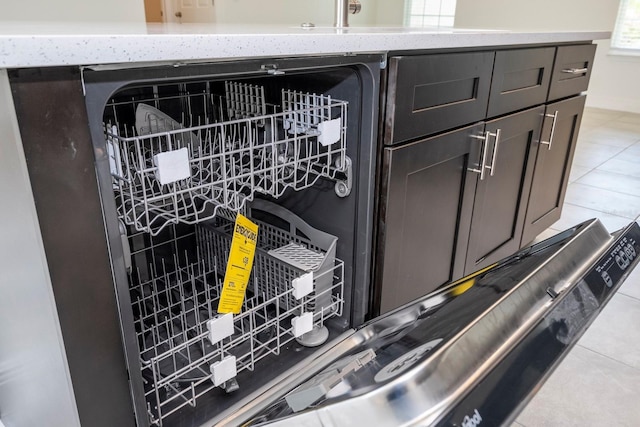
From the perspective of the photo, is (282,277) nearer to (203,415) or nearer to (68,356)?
(203,415)

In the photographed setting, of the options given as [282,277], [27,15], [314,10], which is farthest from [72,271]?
[314,10]

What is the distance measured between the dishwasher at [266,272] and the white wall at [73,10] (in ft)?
4.73

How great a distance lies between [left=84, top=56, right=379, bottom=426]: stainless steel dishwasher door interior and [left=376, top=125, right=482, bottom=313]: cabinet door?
51 mm

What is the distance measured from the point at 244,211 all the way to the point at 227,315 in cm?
47

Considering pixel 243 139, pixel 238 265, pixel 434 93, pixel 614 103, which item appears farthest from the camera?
pixel 614 103

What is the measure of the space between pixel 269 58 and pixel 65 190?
36 centimetres

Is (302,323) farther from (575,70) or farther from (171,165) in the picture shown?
(575,70)

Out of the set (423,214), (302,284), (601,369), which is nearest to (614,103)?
(601,369)

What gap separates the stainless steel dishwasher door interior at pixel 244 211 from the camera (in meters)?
0.86

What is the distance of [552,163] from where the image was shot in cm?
181

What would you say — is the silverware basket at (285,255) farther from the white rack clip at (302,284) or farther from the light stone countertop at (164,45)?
the light stone countertop at (164,45)

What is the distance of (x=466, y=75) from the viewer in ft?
3.76

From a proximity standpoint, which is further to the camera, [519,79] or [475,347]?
[519,79]

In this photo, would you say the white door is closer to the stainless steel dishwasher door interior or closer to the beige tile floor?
the beige tile floor
